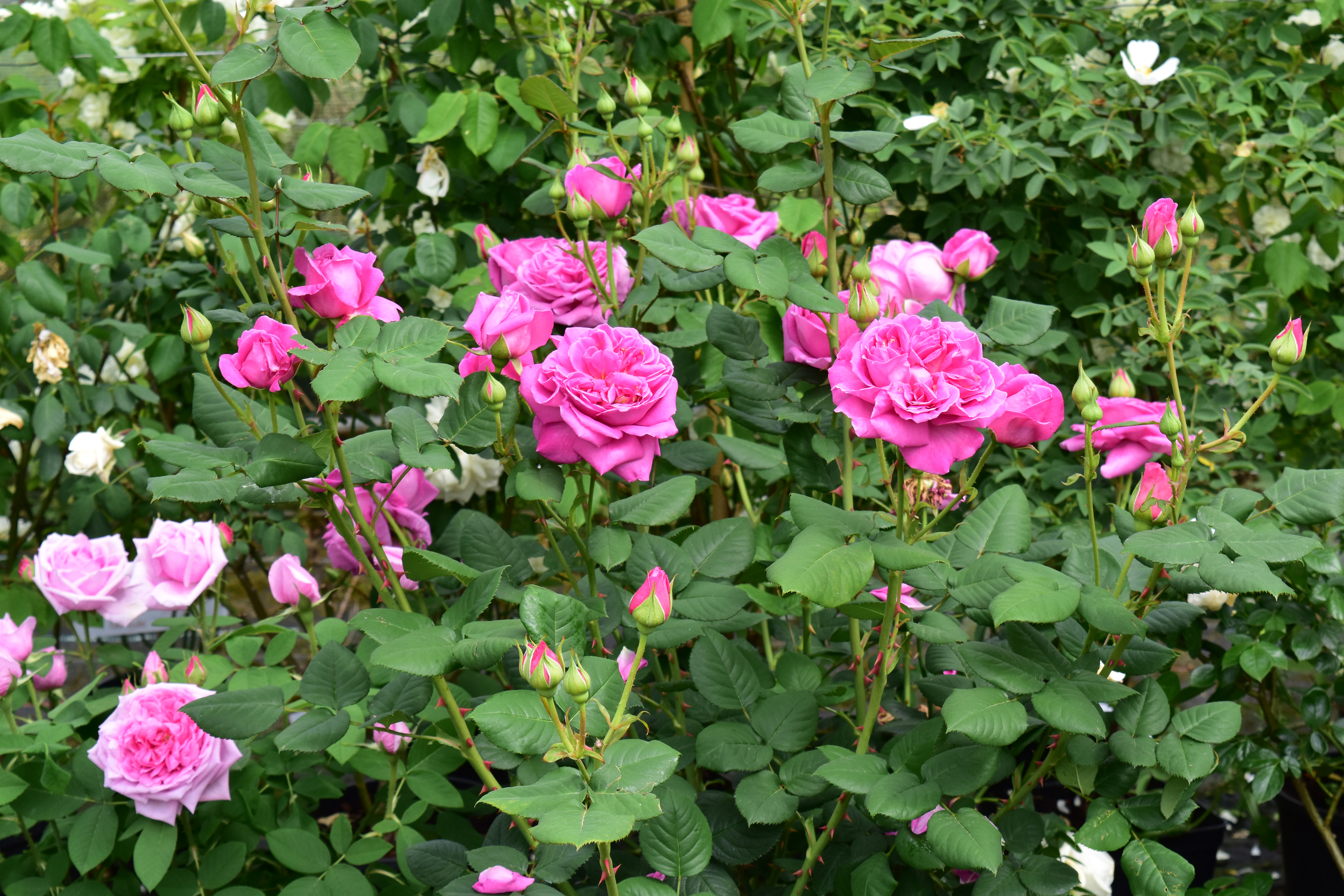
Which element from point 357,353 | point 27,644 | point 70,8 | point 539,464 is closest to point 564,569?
point 539,464

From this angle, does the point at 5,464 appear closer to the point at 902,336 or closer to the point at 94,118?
the point at 94,118

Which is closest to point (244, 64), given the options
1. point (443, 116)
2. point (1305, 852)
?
point (443, 116)

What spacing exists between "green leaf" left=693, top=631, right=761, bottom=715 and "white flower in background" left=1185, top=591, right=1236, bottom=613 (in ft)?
1.90

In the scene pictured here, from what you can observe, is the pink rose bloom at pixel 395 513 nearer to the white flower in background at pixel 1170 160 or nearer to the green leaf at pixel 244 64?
the green leaf at pixel 244 64

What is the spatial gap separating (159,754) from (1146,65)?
174 cm

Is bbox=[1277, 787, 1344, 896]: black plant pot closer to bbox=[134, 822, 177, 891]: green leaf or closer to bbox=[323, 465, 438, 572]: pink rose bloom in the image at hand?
bbox=[323, 465, 438, 572]: pink rose bloom

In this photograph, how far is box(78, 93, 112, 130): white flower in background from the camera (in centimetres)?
231

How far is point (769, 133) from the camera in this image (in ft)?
2.63

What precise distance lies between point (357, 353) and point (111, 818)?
0.68 metres

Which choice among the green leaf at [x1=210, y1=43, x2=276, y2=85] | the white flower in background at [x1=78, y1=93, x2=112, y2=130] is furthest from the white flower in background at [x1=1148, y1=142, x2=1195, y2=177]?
the white flower in background at [x1=78, y1=93, x2=112, y2=130]

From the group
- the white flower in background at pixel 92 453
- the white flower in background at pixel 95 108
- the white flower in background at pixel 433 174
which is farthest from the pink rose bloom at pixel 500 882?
the white flower in background at pixel 95 108

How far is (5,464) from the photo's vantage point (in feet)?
6.21

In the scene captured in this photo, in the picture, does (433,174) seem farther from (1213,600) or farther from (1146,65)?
(1213,600)

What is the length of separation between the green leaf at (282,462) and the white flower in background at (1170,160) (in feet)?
5.70
